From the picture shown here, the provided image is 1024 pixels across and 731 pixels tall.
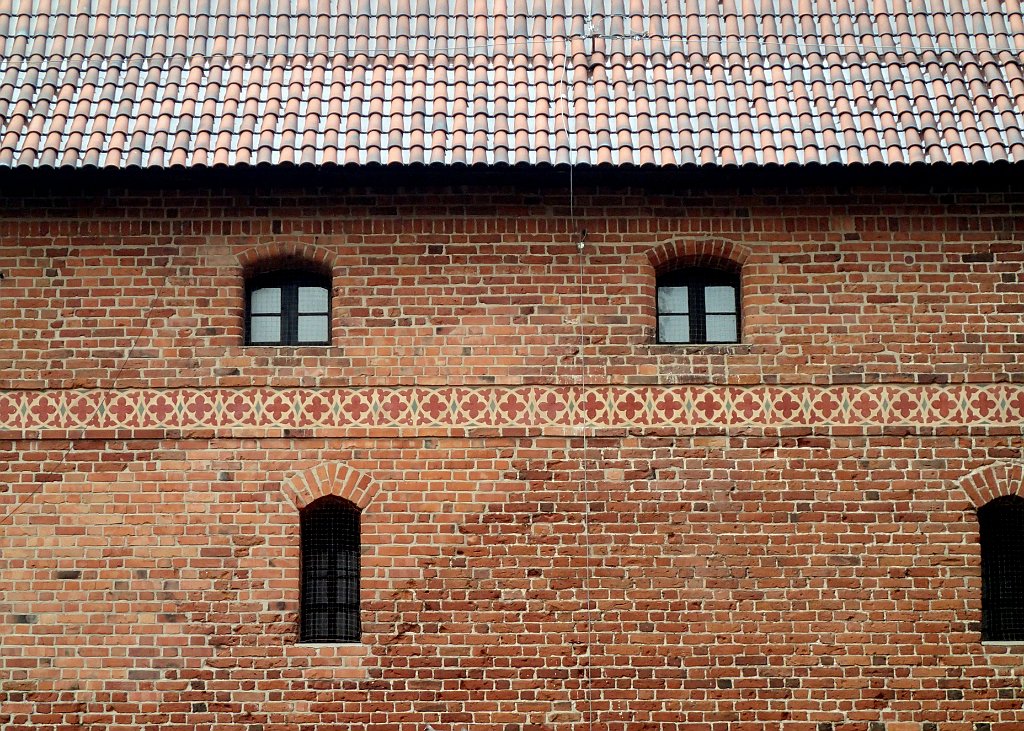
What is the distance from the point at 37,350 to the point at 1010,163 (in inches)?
317

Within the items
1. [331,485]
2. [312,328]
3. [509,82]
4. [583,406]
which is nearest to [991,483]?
[583,406]

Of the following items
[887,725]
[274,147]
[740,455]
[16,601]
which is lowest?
[887,725]

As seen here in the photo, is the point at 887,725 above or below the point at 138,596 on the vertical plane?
below

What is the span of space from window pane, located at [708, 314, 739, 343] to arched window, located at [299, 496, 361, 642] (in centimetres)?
333

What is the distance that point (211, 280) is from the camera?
36.2 feet

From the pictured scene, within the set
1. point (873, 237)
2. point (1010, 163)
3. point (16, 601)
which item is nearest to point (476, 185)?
point (873, 237)

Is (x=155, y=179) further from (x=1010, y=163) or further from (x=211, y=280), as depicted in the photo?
(x=1010, y=163)

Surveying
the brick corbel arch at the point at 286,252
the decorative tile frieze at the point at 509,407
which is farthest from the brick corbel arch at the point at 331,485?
the brick corbel arch at the point at 286,252

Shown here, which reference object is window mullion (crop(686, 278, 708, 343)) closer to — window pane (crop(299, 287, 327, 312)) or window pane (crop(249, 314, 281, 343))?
window pane (crop(299, 287, 327, 312))

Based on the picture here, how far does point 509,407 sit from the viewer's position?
10.9 metres

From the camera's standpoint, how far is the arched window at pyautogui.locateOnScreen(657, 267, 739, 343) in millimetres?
11172

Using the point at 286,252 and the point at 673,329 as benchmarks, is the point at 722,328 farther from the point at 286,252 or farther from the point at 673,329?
the point at 286,252

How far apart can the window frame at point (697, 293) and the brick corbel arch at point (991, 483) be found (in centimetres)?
218

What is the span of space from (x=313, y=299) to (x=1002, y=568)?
6.17m
